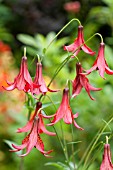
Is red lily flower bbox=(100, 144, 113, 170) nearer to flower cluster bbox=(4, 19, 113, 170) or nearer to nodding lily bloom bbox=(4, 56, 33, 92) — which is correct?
flower cluster bbox=(4, 19, 113, 170)

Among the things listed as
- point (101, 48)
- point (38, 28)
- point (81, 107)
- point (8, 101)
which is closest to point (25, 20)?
point (38, 28)

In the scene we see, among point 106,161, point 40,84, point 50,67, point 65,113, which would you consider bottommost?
point 50,67

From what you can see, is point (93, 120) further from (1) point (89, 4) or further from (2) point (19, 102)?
(1) point (89, 4)

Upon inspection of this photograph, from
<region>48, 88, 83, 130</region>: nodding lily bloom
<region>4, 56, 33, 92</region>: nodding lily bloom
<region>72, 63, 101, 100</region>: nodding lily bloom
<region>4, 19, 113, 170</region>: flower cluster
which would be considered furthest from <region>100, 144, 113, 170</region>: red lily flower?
<region>4, 56, 33, 92</region>: nodding lily bloom

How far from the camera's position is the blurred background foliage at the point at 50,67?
3.88 meters

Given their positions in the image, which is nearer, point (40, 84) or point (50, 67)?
point (40, 84)

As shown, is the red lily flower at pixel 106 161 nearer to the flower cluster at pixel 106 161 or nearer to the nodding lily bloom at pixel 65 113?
the flower cluster at pixel 106 161

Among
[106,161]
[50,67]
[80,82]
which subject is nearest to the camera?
[106,161]

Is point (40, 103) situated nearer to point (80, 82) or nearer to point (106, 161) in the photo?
point (80, 82)

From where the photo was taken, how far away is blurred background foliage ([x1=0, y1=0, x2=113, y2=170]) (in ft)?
12.7

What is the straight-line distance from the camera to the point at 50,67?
405 cm

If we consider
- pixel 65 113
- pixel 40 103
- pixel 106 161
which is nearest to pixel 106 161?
pixel 106 161

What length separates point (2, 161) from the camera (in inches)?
177

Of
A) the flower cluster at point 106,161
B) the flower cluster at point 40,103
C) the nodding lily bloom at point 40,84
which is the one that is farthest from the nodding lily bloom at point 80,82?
the flower cluster at point 106,161
